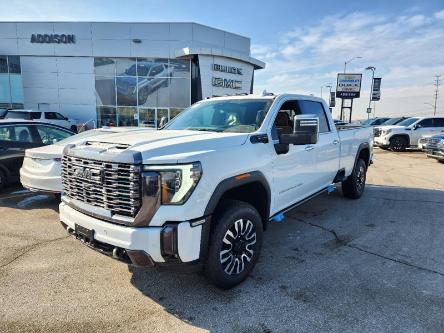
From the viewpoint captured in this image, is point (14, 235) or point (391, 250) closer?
point (391, 250)

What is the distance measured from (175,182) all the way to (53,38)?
30191 millimetres

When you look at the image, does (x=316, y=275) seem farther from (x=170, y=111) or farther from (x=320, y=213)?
(x=170, y=111)

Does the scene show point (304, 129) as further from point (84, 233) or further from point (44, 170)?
point (44, 170)

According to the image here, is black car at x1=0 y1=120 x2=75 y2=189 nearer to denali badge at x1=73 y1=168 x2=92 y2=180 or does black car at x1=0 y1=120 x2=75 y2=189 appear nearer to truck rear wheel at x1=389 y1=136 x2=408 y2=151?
denali badge at x1=73 y1=168 x2=92 y2=180

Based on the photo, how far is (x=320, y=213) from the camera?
6012 mm

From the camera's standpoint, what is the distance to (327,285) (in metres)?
3.46

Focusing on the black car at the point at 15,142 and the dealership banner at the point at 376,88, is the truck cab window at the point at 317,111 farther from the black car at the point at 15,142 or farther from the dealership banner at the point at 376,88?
the dealership banner at the point at 376,88

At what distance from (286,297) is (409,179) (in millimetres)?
8080

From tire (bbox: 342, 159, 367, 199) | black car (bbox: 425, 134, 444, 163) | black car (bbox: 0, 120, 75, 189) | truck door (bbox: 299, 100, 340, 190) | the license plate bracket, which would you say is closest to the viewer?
the license plate bracket

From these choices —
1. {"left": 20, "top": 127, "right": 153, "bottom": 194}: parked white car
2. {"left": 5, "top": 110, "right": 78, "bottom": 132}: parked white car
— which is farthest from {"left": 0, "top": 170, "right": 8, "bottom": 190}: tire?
{"left": 5, "top": 110, "right": 78, "bottom": 132}: parked white car

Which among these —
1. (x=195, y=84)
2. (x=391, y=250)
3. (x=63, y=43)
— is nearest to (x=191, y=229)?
(x=391, y=250)

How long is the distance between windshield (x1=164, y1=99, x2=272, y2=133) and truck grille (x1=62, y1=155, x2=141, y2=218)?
154cm

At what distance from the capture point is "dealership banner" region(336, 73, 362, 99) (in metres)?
32.8

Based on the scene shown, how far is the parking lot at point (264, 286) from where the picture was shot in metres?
2.87
